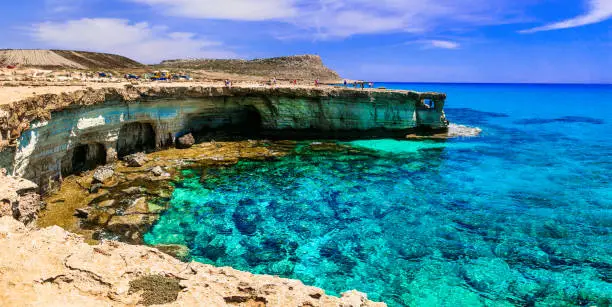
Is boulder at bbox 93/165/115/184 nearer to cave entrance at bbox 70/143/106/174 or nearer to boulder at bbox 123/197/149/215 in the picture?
cave entrance at bbox 70/143/106/174

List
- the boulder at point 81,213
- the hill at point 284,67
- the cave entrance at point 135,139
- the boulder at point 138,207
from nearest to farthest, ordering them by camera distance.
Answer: the boulder at point 81,213, the boulder at point 138,207, the cave entrance at point 135,139, the hill at point 284,67

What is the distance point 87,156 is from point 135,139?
444cm

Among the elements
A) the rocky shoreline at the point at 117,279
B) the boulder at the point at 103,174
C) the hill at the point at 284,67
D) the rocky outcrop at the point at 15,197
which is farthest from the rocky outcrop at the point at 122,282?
the hill at the point at 284,67

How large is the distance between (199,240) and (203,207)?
133 inches

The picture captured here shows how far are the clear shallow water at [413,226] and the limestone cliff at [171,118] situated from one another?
644 cm

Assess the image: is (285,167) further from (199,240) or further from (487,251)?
(487,251)

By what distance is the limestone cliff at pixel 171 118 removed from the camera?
17.2m

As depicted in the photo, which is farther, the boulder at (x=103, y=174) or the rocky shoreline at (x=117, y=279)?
the boulder at (x=103, y=174)

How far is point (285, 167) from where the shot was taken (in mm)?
24719

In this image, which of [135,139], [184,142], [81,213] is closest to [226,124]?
[184,142]

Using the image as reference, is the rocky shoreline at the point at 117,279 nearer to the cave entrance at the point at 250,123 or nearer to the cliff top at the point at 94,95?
the cliff top at the point at 94,95

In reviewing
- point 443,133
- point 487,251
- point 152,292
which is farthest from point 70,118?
point 443,133

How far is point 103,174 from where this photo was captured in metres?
20.5

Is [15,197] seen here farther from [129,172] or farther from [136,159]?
[136,159]
